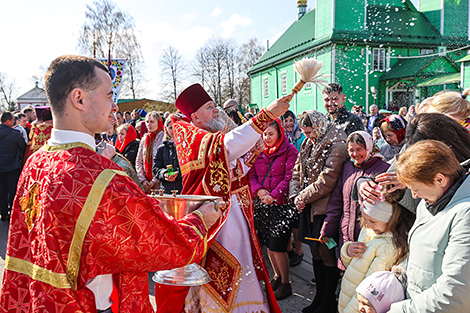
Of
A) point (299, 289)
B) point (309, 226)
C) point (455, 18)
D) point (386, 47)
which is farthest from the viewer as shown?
point (455, 18)

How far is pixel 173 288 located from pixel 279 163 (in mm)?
2077

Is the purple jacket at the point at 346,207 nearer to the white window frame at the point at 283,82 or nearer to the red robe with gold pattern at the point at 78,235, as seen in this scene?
the red robe with gold pattern at the point at 78,235

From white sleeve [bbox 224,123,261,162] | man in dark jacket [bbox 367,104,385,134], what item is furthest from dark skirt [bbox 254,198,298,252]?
man in dark jacket [bbox 367,104,385,134]

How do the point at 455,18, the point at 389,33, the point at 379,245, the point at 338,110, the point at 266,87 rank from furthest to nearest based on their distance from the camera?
the point at 266,87, the point at 455,18, the point at 389,33, the point at 338,110, the point at 379,245

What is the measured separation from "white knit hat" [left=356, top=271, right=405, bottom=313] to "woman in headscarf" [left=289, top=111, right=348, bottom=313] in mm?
1635

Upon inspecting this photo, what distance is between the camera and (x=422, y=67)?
20562mm

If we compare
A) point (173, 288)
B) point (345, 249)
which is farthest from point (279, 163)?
point (173, 288)

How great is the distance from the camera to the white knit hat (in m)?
2.18

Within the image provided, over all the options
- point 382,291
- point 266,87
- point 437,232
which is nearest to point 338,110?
point 382,291

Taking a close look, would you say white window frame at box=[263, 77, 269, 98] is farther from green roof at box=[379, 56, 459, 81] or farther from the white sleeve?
the white sleeve

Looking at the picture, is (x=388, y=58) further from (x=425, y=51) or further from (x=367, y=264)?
(x=367, y=264)

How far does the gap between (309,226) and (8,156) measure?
6919mm

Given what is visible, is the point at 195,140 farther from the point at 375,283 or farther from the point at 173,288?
the point at 375,283

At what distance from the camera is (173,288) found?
123 inches
